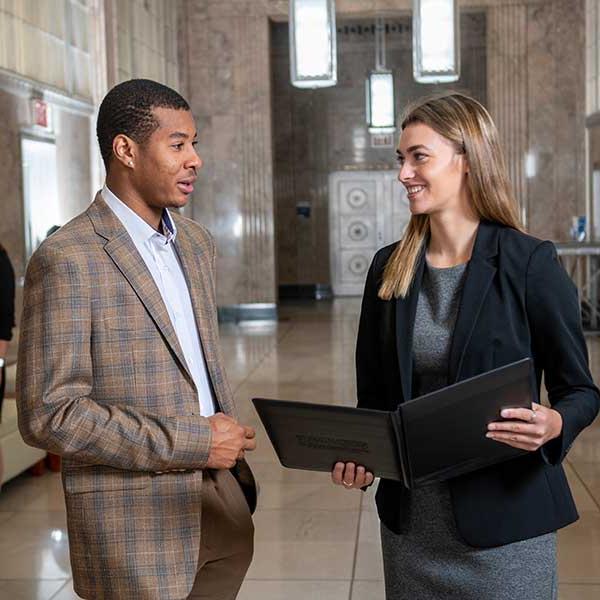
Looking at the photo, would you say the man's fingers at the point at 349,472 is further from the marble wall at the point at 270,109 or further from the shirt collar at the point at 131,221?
the marble wall at the point at 270,109

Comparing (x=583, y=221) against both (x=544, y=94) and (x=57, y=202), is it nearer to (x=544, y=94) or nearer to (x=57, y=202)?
(x=544, y=94)

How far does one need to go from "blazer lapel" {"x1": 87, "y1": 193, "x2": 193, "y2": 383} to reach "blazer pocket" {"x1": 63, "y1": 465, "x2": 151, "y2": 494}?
267 millimetres

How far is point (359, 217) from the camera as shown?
73.3 ft

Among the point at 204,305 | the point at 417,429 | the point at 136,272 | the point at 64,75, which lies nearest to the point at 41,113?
the point at 64,75

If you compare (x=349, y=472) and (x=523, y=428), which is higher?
(x=523, y=428)

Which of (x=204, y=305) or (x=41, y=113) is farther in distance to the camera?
(x=41, y=113)

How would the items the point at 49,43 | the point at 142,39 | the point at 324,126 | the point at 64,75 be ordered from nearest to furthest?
the point at 49,43 → the point at 64,75 → the point at 142,39 → the point at 324,126

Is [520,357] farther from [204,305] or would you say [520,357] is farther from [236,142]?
[236,142]

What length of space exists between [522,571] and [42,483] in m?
5.21

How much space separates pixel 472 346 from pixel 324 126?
66.0 ft

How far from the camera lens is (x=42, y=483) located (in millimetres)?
7078

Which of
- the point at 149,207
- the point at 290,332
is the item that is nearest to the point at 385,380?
the point at 149,207

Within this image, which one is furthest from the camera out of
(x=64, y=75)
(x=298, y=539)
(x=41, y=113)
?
(x=64, y=75)

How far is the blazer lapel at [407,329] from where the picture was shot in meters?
2.51
